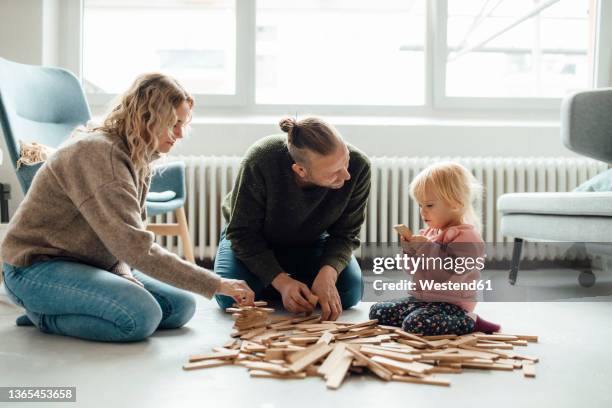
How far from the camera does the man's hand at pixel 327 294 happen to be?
213 cm

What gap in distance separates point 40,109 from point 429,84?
2.52 m

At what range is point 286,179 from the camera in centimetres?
226

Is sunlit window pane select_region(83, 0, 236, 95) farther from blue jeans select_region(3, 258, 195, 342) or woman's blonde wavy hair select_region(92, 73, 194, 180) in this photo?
blue jeans select_region(3, 258, 195, 342)

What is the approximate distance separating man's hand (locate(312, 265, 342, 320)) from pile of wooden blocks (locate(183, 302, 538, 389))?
0.40 ft

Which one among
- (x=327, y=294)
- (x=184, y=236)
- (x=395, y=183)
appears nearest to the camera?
(x=327, y=294)

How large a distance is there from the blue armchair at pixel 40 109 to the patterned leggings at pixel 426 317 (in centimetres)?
150

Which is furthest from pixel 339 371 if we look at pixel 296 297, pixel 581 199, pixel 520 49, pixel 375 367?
pixel 520 49

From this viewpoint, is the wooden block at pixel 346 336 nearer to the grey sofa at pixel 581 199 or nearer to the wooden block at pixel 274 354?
the wooden block at pixel 274 354

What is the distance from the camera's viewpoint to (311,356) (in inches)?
63.2

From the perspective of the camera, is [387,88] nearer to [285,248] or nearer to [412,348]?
[285,248]

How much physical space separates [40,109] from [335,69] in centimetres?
210

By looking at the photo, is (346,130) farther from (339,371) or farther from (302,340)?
(339,371)

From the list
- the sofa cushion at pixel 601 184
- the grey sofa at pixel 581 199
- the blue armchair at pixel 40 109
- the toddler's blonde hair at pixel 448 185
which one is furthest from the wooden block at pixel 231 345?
the sofa cushion at pixel 601 184

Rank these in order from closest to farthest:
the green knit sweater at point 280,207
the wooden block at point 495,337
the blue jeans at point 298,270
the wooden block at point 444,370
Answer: the wooden block at point 444,370 → the wooden block at point 495,337 → the green knit sweater at point 280,207 → the blue jeans at point 298,270
